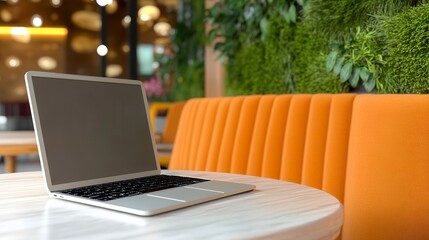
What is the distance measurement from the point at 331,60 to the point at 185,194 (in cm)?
141

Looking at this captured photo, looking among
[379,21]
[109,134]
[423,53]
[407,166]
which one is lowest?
[407,166]

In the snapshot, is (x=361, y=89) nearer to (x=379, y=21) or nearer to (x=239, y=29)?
(x=379, y=21)

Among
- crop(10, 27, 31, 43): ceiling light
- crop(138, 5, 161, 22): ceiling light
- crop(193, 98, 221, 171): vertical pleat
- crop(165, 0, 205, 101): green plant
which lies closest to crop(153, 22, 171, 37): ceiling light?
crop(138, 5, 161, 22): ceiling light

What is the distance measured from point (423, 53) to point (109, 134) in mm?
1166

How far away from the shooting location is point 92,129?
3.67 feet

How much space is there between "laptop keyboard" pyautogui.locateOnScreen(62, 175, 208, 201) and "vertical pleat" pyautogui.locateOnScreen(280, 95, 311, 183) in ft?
2.49

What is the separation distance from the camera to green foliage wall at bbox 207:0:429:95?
178 cm

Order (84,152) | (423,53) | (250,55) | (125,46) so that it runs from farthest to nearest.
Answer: (125,46) → (250,55) → (423,53) → (84,152)

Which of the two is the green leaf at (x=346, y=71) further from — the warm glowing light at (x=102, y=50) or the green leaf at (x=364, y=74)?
the warm glowing light at (x=102, y=50)

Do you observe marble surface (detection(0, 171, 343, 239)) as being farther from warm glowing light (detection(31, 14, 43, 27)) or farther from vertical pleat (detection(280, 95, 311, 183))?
warm glowing light (detection(31, 14, 43, 27))

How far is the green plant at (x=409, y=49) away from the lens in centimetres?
170

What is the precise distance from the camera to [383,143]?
1.54m

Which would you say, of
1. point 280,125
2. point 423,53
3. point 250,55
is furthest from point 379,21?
point 250,55

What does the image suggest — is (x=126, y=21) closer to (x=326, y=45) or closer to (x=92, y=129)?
(x=326, y=45)
